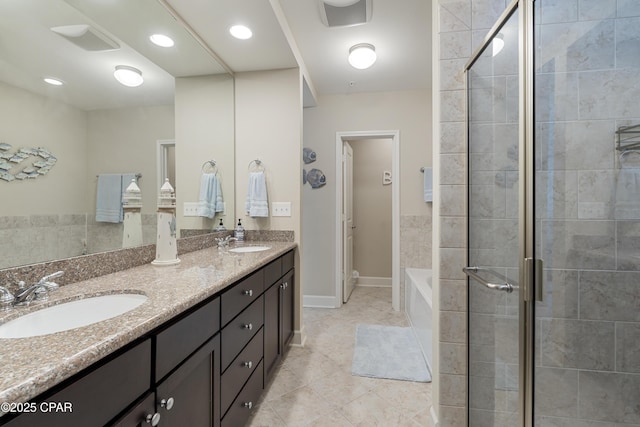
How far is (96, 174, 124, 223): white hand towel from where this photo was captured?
4.25 feet

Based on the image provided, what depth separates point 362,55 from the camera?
238 centimetres

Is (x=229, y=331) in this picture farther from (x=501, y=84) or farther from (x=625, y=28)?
(x=625, y=28)

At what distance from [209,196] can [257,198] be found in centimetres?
37

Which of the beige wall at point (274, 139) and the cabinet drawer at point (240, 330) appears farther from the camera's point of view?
the beige wall at point (274, 139)

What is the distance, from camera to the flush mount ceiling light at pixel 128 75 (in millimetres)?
1409

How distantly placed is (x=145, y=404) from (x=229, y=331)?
0.50m

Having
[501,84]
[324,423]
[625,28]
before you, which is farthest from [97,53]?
[625,28]

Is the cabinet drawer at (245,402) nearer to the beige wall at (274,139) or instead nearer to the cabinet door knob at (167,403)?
the cabinet door knob at (167,403)

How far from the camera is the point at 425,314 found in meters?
2.20

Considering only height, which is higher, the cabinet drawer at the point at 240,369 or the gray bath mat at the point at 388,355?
the cabinet drawer at the point at 240,369

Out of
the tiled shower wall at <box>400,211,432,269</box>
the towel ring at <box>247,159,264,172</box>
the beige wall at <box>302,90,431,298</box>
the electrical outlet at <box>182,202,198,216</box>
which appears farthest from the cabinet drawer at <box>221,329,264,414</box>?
the tiled shower wall at <box>400,211,432,269</box>

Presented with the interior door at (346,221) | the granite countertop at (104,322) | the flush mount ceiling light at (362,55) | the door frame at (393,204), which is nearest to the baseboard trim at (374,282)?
the interior door at (346,221)

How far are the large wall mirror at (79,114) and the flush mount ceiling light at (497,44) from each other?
1.78 meters

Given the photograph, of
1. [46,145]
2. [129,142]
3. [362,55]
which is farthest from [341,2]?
[46,145]
